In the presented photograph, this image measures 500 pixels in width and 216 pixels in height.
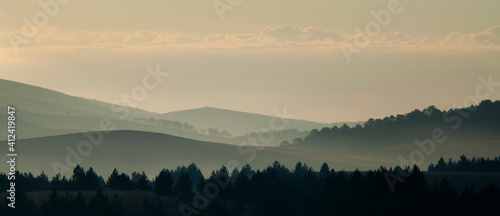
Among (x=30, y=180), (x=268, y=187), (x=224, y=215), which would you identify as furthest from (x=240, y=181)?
(x=30, y=180)

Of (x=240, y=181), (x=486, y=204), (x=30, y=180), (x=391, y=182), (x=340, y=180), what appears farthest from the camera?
(x=30, y=180)

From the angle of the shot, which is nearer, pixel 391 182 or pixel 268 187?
pixel 391 182

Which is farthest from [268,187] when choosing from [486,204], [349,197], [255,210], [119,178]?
[486,204]

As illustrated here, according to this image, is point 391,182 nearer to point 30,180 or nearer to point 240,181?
point 240,181

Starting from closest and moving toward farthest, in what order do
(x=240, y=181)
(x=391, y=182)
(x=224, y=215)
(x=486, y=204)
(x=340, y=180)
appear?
1. (x=486, y=204)
2. (x=224, y=215)
3. (x=391, y=182)
4. (x=340, y=180)
5. (x=240, y=181)

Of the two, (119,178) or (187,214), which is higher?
(119,178)

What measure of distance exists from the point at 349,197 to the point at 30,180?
6686 centimetres

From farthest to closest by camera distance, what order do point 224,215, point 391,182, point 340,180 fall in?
point 340,180
point 391,182
point 224,215

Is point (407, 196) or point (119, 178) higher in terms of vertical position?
point (119, 178)

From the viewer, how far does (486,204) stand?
108688 mm

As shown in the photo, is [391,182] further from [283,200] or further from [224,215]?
[224,215]

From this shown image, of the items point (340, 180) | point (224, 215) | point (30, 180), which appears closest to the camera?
point (224, 215)

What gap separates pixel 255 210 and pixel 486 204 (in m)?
41.4

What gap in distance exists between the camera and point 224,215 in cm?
12081
